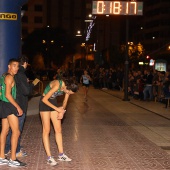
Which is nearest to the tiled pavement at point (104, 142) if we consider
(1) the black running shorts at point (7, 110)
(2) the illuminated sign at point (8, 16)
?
(1) the black running shorts at point (7, 110)

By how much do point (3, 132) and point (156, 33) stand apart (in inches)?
3881

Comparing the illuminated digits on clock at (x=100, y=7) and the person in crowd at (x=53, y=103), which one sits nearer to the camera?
the person in crowd at (x=53, y=103)

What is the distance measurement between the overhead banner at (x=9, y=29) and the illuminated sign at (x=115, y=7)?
6.69m

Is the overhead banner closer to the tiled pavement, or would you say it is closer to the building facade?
the tiled pavement

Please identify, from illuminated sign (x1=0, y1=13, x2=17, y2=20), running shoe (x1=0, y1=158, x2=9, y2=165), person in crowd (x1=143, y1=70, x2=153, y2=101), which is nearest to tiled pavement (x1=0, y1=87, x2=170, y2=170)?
running shoe (x1=0, y1=158, x2=9, y2=165)

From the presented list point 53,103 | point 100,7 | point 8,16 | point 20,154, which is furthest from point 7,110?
point 100,7

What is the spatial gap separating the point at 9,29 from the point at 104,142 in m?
5.56

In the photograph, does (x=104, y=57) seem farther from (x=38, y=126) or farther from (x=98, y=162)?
(x=98, y=162)

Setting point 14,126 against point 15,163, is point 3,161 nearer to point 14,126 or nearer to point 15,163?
point 15,163

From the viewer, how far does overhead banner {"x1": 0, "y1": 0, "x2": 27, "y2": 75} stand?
12.3m

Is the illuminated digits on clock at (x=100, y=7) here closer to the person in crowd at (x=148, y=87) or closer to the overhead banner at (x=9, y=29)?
the person in crowd at (x=148, y=87)

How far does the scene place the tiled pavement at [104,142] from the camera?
23.4 feet

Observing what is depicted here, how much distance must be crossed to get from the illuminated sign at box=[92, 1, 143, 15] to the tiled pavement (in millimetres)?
6075

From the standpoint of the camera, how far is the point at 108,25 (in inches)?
3095
